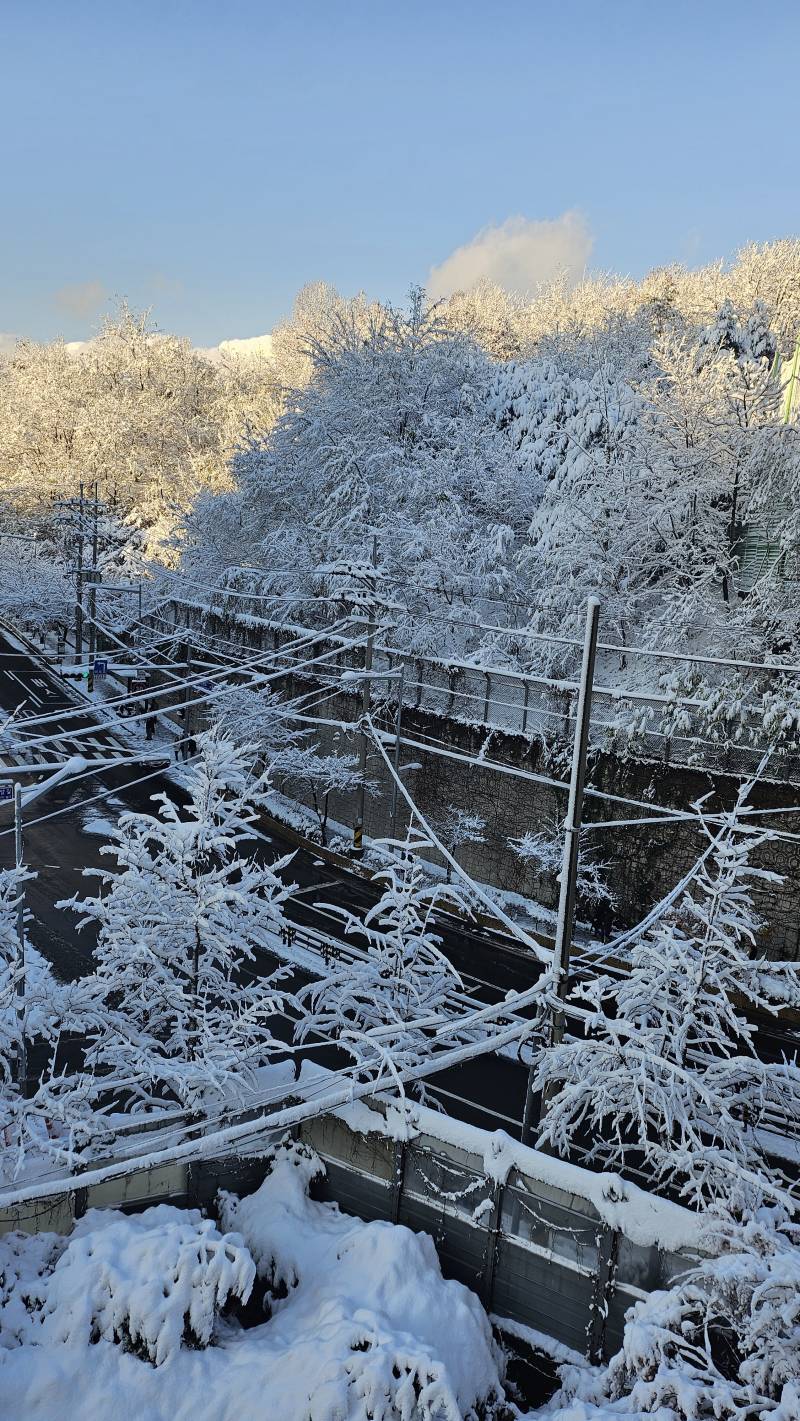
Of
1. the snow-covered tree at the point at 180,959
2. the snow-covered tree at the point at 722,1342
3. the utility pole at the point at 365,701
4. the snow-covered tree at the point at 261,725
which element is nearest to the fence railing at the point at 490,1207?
the snow-covered tree at the point at 722,1342

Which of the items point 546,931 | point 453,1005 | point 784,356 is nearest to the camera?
point 453,1005

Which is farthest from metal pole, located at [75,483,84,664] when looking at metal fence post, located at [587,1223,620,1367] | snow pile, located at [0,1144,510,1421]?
metal fence post, located at [587,1223,620,1367]

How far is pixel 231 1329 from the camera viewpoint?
26.8 ft

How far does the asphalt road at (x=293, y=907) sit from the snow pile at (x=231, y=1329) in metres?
3.23

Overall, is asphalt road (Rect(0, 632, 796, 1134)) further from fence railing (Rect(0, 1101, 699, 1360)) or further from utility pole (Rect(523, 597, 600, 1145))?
utility pole (Rect(523, 597, 600, 1145))

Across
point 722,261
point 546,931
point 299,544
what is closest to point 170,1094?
point 546,931

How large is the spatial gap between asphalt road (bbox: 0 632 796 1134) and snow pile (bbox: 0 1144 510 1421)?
3.23 metres

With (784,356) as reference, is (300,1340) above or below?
below

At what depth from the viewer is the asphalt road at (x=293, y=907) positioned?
12.9 meters

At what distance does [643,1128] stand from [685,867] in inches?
350

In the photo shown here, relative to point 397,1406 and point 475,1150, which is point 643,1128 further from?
point 397,1406

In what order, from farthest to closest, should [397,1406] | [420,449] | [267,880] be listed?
1. [420,449]
2. [267,880]
3. [397,1406]

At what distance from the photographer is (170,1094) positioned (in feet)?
39.1

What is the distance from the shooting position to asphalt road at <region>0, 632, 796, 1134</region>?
1289 cm
